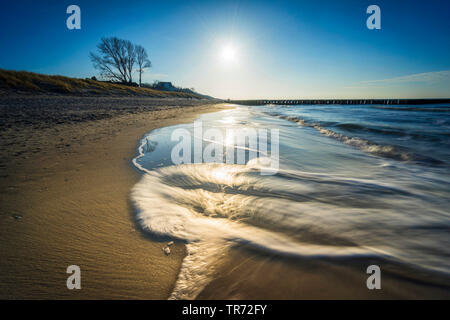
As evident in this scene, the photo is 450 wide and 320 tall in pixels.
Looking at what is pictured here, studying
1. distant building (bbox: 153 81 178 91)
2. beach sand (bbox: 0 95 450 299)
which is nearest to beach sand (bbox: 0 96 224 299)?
beach sand (bbox: 0 95 450 299)

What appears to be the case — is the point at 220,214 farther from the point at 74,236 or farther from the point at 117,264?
the point at 74,236

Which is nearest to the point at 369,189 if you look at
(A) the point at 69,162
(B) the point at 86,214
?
(B) the point at 86,214

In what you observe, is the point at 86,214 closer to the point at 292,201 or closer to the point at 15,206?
the point at 15,206

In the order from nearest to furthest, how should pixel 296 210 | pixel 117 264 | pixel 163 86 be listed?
pixel 117 264 → pixel 296 210 → pixel 163 86

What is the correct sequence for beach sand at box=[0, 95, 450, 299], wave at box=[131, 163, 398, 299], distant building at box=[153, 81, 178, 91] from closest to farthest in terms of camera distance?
1. beach sand at box=[0, 95, 450, 299]
2. wave at box=[131, 163, 398, 299]
3. distant building at box=[153, 81, 178, 91]

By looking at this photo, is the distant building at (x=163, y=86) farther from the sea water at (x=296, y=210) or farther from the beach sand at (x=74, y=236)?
the sea water at (x=296, y=210)

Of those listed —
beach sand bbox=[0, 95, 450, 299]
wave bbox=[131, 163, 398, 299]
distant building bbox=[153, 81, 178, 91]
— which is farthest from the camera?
distant building bbox=[153, 81, 178, 91]

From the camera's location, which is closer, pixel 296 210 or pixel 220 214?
pixel 220 214

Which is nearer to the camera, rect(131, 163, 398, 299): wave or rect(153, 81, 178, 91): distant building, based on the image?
rect(131, 163, 398, 299): wave

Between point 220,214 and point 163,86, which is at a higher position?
point 163,86

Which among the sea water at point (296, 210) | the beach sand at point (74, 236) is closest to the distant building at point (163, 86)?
the beach sand at point (74, 236)

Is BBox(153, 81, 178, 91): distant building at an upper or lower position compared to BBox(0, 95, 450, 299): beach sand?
upper

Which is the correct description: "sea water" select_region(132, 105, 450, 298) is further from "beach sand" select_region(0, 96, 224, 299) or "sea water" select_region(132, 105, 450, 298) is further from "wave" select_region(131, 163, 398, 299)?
"beach sand" select_region(0, 96, 224, 299)

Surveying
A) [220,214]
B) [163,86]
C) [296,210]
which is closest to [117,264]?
[220,214]
